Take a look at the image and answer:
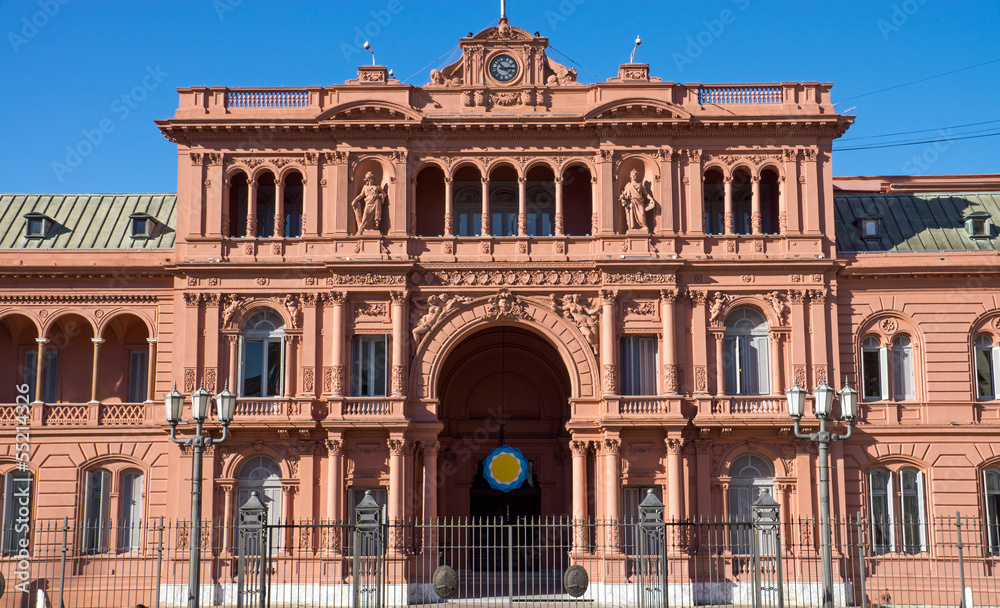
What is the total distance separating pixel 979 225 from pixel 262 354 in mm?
28880

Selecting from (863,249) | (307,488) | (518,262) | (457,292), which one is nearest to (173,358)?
(307,488)

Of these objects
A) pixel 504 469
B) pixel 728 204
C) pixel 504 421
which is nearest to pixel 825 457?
pixel 728 204

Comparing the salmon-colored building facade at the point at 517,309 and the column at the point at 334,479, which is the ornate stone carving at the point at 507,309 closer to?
the salmon-colored building facade at the point at 517,309

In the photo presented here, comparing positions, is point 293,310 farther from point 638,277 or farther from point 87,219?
point 638,277

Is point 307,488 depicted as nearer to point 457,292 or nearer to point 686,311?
point 457,292

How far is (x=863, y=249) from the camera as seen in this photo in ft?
140

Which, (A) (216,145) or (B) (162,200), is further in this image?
(B) (162,200)

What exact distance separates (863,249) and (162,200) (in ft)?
95.6

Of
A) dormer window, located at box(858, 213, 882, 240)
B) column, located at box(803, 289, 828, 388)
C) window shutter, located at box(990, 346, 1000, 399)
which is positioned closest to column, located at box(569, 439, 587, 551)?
column, located at box(803, 289, 828, 388)

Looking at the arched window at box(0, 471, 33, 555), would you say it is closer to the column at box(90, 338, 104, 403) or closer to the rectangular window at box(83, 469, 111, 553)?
the rectangular window at box(83, 469, 111, 553)

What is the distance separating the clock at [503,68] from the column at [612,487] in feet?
47.4

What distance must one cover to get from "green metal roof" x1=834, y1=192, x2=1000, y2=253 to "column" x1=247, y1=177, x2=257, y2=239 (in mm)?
22897

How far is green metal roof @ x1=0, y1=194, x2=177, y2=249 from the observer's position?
4381cm

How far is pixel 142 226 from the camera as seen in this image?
144 feet
